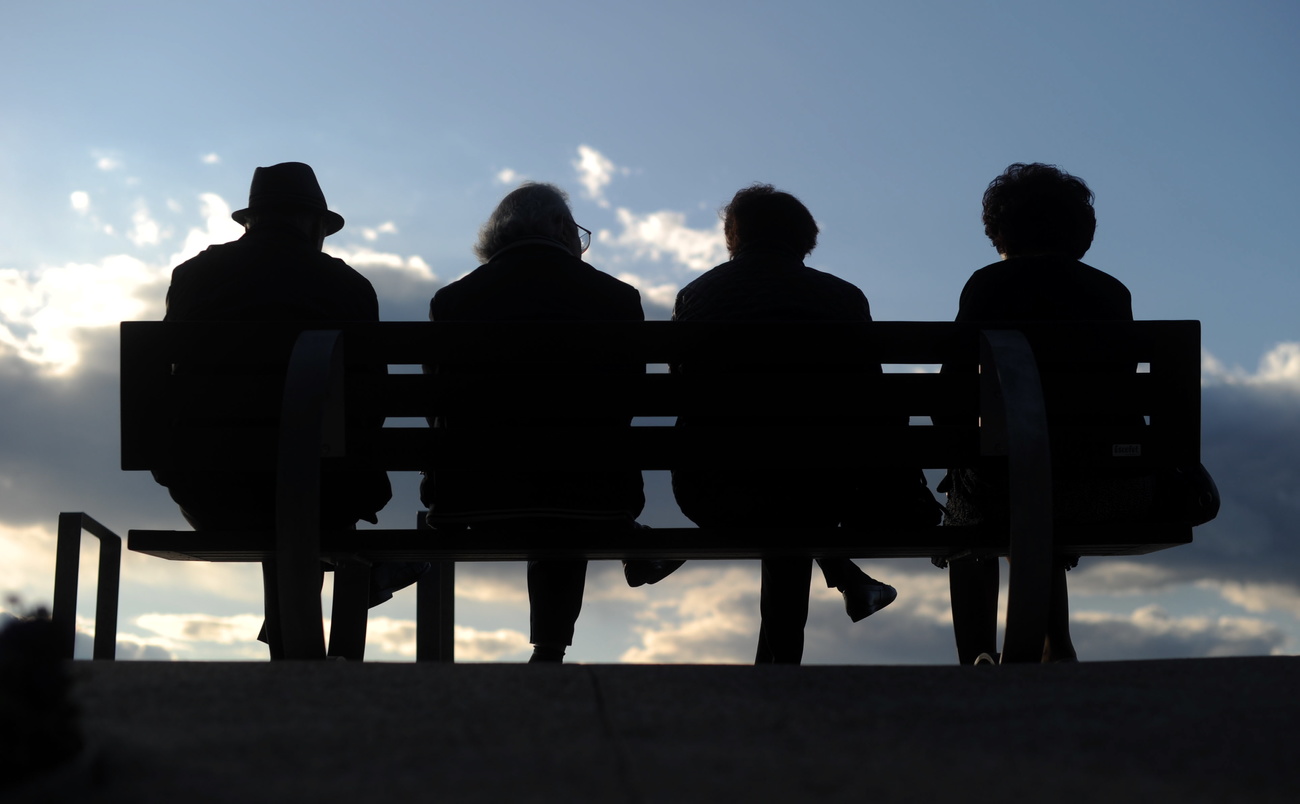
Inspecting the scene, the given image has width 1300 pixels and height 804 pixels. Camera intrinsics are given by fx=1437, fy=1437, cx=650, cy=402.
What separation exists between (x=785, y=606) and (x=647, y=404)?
1.00 metres

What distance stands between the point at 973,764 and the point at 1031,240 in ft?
10.8

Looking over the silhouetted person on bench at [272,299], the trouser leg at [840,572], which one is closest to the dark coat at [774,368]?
the trouser leg at [840,572]

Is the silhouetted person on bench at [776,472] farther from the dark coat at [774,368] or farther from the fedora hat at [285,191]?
the fedora hat at [285,191]

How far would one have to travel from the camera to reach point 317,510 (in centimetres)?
398

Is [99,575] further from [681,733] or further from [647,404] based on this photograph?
[681,733]

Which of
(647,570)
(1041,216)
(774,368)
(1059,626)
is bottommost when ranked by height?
(1059,626)

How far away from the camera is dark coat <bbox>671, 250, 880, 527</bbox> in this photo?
4.87m

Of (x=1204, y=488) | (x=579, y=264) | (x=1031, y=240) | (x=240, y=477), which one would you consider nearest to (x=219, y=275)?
(x=240, y=477)

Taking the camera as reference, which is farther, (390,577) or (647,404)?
(390,577)

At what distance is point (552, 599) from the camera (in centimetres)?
488

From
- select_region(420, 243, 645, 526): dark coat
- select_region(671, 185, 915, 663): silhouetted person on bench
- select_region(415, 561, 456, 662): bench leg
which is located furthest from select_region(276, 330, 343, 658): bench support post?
select_region(415, 561, 456, 662): bench leg

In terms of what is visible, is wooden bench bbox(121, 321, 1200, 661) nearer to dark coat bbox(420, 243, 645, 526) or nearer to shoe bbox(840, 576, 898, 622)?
dark coat bbox(420, 243, 645, 526)

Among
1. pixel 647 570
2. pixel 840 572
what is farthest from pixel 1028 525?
pixel 647 570

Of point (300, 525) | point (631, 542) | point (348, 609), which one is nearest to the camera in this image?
point (300, 525)
